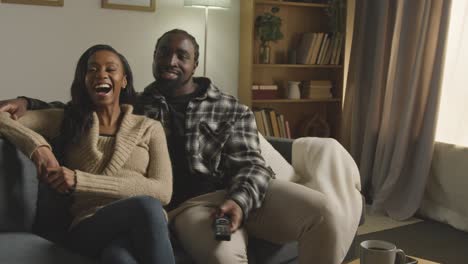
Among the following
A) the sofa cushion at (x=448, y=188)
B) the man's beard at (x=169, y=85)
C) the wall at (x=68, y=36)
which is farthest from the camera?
the wall at (x=68, y=36)

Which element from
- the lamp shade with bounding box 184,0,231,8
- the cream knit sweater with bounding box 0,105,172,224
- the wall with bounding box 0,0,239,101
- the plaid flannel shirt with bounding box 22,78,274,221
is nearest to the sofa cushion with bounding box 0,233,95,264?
the cream knit sweater with bounding box 0,105,172,224

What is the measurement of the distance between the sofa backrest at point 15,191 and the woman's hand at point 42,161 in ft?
0.48

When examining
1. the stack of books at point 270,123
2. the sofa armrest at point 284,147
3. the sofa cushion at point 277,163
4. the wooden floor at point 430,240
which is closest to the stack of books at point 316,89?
the stack of books at point 270,123

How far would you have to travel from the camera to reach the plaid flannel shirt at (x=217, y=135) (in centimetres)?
213

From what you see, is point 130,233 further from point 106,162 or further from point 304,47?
point 304,47

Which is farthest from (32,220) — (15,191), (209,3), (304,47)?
(304,47)

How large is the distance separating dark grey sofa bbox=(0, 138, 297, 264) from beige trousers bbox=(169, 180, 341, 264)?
7 cm

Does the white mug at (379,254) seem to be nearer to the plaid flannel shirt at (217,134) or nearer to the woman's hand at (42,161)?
the plaid flannel shirt at (217,134)

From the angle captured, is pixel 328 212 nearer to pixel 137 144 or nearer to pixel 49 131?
pixel 137 144

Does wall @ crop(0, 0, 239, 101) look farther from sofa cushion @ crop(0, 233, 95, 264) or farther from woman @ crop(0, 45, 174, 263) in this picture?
sofa cushion @ crop(0, 233, 95, 264)

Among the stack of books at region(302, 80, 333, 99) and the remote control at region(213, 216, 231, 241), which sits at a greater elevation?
the stack of books at region(302, 80, 333, 99)

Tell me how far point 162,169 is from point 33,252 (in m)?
0.46

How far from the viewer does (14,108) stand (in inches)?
75.4

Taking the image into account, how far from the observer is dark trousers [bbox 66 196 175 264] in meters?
1.59
